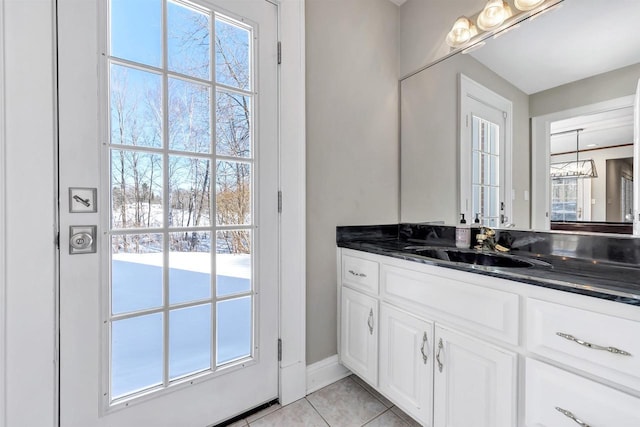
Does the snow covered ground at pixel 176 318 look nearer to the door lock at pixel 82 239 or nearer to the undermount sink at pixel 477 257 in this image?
the door lock at pixel 82 239

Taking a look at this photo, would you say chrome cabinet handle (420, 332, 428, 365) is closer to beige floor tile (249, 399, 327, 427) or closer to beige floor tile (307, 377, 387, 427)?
beige floor tile (307, 377, 387, 427)

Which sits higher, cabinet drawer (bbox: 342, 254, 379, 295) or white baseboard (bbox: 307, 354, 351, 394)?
cabinet drawer (bbox: 342, 254, 379, 295)

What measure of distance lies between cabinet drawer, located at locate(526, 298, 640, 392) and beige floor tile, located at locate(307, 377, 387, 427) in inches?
36.3

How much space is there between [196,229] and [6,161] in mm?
633

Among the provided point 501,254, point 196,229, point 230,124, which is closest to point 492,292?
point 501,254

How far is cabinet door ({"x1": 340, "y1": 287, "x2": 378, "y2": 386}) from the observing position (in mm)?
1435

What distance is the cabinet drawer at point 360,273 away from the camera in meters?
1.44

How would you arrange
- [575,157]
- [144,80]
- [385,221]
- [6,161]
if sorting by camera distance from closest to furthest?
1. [6,161]
2. [144,80]
3. [575,157]
4. [385,221]

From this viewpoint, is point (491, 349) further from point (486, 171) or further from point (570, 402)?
point (486, 171)

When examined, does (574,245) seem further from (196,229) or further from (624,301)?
(196,229)

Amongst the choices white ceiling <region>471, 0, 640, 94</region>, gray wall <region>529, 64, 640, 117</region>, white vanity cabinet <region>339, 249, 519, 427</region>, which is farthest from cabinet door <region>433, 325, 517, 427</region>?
white ceiling <region>471, 0, 640, 94</region>

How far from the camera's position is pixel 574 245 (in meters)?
1.23

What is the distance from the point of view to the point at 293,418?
1376mm

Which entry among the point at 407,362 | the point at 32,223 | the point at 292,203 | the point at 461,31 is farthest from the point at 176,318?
the point at 461,31
